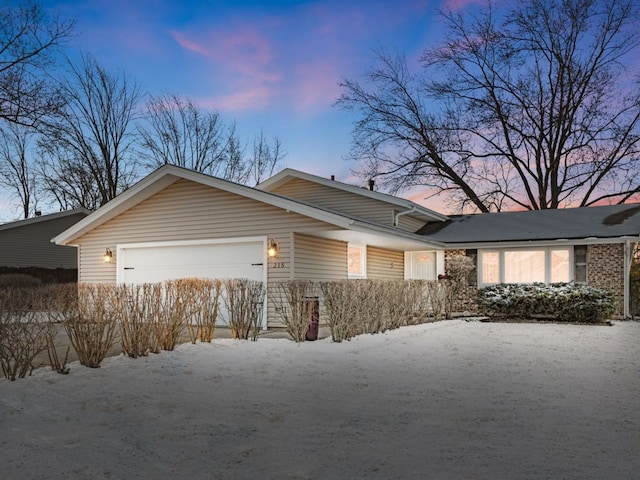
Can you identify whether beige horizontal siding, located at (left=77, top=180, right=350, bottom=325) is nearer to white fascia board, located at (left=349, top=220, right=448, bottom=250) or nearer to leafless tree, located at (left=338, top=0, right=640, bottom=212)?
white fascia board, located at (left=349, top=220, right=448, bottom=250)

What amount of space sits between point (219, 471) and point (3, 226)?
80.5 feet

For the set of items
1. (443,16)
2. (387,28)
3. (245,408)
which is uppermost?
(443,16)

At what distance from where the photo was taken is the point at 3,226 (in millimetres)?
24312

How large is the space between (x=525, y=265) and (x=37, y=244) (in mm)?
21412

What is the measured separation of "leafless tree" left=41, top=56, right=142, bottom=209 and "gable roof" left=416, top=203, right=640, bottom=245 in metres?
19.5

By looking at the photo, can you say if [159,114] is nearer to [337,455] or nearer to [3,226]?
[3,226]

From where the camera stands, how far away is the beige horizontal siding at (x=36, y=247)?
976 inches

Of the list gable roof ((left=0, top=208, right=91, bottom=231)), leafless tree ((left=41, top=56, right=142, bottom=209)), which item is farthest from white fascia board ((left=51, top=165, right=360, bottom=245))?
leafless tree ((left=41, top=56, right=142, bottom=209))

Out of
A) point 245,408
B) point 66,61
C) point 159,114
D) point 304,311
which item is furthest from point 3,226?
point 245,408

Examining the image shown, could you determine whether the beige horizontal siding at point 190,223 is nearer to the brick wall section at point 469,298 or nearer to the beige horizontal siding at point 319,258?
the beige horizontal siding at point 319,258

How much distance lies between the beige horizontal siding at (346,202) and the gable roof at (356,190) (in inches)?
7.8

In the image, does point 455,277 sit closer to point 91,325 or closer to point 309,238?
point 309,238

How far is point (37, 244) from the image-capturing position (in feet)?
85.0

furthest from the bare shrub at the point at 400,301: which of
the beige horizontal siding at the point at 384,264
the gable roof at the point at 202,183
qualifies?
the beige horizontal siding at the point at 384,264
